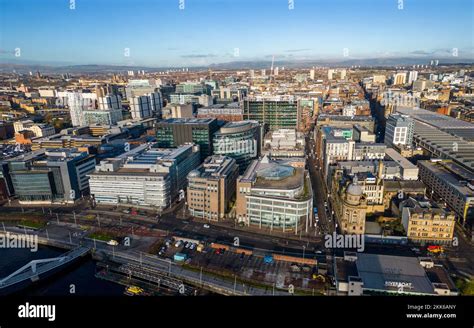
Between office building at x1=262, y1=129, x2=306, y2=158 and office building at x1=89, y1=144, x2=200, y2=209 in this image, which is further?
office building at x1=262, y1=129, x2=306, y2=158

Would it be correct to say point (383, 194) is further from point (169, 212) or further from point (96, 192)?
point (96, 192)

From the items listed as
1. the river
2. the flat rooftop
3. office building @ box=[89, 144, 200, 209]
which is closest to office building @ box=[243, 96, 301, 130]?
office building @ box=[89, 144, 200, 209]

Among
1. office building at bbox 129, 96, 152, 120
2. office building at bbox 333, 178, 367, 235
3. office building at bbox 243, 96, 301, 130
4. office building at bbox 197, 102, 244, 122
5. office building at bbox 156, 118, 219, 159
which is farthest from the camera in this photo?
office building at bbox 129, 96, 152, 120

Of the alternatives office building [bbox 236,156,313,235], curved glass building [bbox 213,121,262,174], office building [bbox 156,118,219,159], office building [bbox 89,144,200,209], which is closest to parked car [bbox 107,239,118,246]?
office building [bbox 89,144,200,209]

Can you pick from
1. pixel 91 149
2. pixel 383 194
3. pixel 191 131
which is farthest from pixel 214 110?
pixel 383 194

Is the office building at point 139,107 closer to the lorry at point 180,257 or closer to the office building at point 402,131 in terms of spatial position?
the office building at point 402,131

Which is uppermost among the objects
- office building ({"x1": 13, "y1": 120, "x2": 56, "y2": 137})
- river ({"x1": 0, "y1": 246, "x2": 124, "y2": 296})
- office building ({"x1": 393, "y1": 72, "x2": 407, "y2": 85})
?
office building ({"x1": 393, "y1": 72, "x2": 407, "y2": 85})

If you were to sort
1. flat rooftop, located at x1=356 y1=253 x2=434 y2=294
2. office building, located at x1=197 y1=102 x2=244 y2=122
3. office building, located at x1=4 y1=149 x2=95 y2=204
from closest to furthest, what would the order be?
flat rooftop, located at x1=356 y1=253 x2=434 y2=294 → office building, located at x1=4 y1=149 x2=95 y2=204 → office building, located at x1=197 y1=102 x2=244 y2=122

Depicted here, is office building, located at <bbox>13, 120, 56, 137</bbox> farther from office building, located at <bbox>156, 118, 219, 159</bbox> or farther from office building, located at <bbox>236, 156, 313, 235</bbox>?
office building, located at <bbox>236, 156, 313, 235</bbox>

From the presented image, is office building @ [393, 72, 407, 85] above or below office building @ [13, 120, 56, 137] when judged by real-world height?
above
